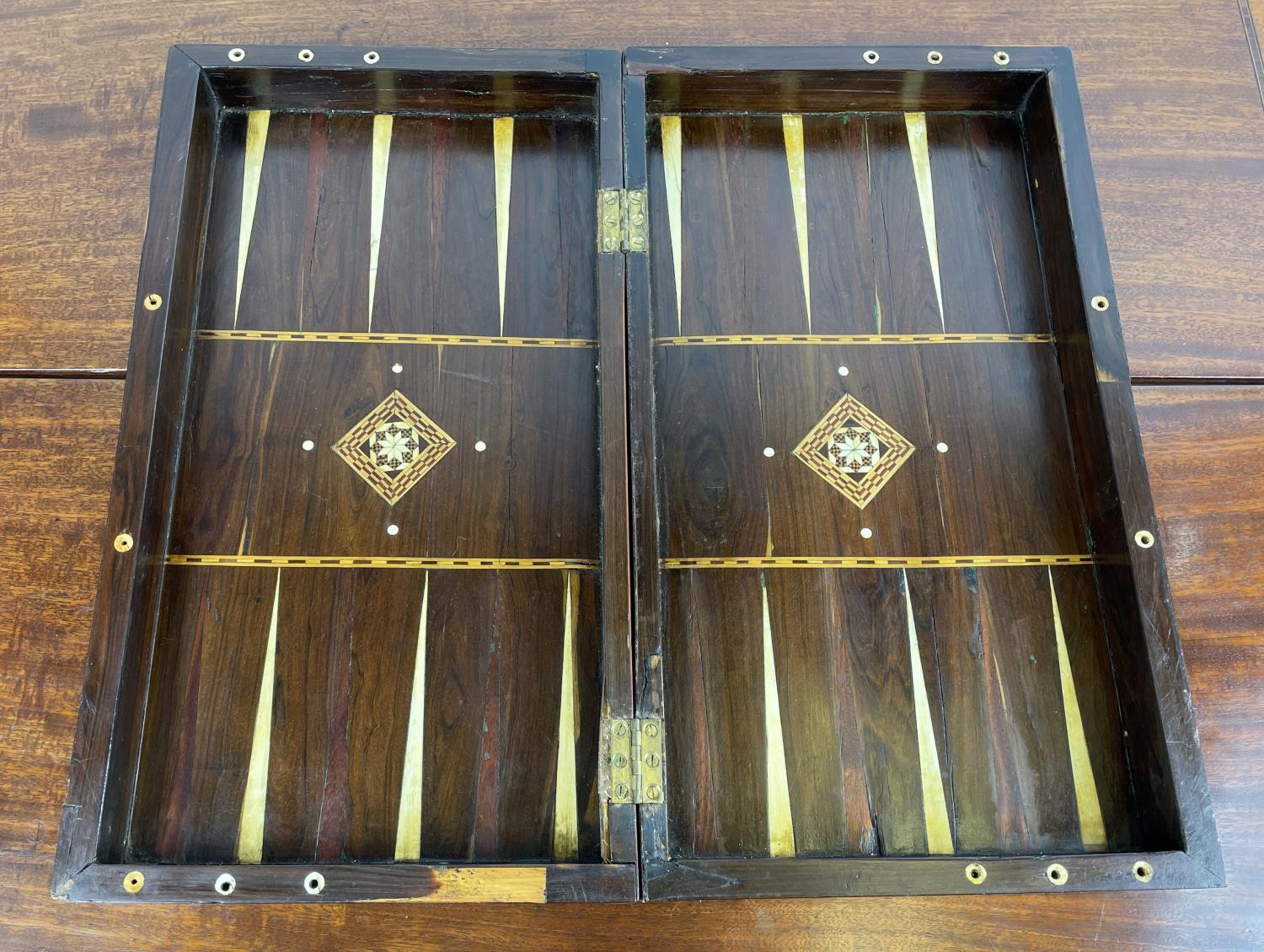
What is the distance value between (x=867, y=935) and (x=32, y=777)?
1542 millimetres

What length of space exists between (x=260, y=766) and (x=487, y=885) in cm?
46

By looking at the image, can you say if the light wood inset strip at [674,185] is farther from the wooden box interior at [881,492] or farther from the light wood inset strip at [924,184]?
the light wood inset strip at [924,184]

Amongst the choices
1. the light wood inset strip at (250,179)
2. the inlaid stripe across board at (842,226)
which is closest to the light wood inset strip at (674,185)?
the inlaid stripe across board at (842,226)

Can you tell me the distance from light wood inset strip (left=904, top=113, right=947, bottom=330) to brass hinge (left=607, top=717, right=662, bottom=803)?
99 centimetres

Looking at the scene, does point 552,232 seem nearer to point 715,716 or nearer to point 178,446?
point 178,446

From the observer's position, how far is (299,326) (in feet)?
6.25

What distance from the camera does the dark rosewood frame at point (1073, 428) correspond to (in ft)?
4.92

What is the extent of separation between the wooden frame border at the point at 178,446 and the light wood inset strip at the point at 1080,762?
760 millimetres


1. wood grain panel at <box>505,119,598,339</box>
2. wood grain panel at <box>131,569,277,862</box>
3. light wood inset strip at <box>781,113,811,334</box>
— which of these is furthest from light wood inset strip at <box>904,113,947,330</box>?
wood grain panel at <box>131,569,277,862</box>

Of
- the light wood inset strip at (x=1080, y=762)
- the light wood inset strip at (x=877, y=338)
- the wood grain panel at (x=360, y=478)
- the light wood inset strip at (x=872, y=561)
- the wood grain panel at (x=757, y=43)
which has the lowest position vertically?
the light wood inset strip at (x=1080, y=762)

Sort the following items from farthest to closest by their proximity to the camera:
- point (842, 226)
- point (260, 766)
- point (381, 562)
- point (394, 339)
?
point (842, 226), point (394, 339), point (381, 562), point (260, 766)

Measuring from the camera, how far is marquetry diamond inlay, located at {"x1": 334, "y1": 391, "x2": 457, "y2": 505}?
1.83 metres

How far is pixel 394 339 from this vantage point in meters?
1.91

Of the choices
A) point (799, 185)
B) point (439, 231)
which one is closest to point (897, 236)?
point (799, 185)
